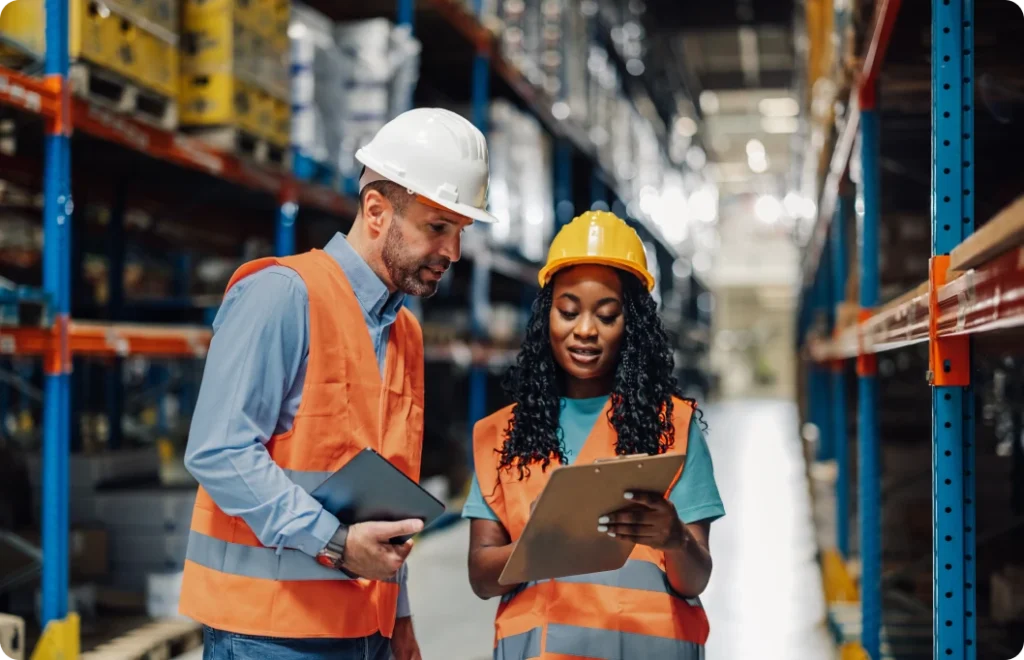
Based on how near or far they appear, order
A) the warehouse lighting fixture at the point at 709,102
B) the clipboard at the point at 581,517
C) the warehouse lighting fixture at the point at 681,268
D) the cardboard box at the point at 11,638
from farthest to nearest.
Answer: the warehouse lighting fixture at the point at 709,102 → the warehouse lighting fixture at the point at 681,268 → the cardboard box at the point at 11,638 → the clipboard at the point at 581,517

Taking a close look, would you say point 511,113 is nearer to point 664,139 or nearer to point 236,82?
point 236,82

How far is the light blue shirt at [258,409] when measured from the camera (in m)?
1.86

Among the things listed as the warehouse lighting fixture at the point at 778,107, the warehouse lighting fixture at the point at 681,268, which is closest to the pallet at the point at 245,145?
the warehouse lighting fixture at the point at 681,268

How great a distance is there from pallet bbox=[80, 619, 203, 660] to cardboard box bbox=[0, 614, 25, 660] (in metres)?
0.41

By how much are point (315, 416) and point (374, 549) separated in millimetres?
279

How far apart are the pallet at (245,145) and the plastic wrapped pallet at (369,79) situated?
0.74 meters

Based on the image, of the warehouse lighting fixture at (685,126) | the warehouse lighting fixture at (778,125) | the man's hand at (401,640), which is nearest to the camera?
the man's hand at (401,640)

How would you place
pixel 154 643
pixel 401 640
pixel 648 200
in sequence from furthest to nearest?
pixel 648 200 → pixel 154 643 → pixel 401 640

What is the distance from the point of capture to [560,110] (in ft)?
33.2

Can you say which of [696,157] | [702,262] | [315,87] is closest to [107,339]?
[315,87]

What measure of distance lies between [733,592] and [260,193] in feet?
11.6

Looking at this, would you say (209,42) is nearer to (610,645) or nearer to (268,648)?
(268,648)

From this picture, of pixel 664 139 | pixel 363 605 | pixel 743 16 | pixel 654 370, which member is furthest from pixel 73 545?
pixel 664 139

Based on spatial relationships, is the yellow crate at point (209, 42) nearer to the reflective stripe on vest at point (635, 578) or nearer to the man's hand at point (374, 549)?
the man's hand at point (374, 549)
